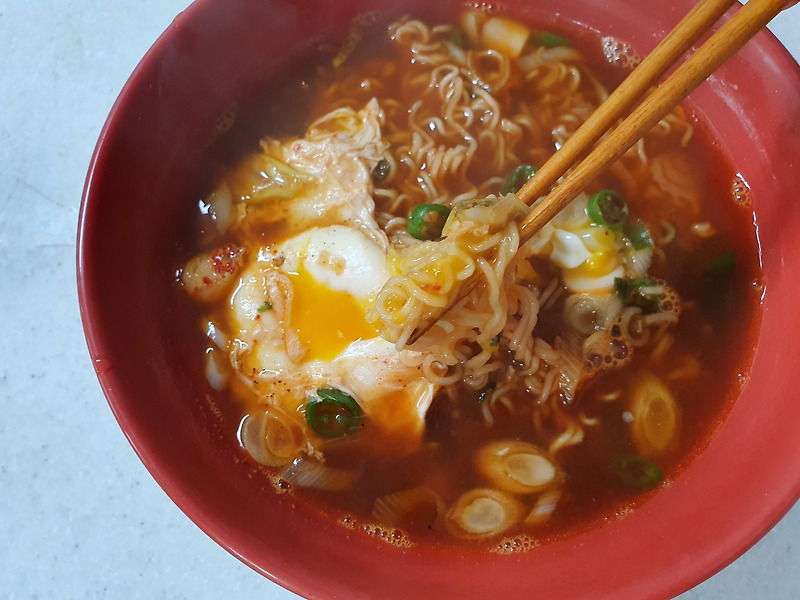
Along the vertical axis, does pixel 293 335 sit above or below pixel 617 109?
below

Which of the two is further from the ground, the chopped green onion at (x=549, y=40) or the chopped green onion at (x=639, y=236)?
the chopped green onion at (x=549, y=40)

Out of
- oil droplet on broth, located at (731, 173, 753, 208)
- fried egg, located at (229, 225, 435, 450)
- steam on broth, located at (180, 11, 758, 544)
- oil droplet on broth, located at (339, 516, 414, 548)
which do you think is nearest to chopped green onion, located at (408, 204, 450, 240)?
steam on broth, located at (180, 11, 758, 544)

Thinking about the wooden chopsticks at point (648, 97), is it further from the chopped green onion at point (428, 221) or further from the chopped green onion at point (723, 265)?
the chopped green onion at point (723, 265)

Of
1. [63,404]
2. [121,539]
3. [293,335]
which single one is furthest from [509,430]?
[63,404]

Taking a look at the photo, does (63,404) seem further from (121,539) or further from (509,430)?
(509,430)

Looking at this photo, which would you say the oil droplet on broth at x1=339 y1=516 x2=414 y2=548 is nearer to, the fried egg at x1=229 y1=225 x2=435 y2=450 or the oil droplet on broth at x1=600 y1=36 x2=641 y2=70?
the fried egg at x1=229 y1=225 x2=435 y2=450

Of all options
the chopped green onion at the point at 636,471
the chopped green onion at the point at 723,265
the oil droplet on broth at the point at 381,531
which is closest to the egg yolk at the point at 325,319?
the oil droplet on broth at the point at 381,531

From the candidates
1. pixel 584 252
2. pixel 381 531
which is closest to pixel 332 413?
pixel 381 531
